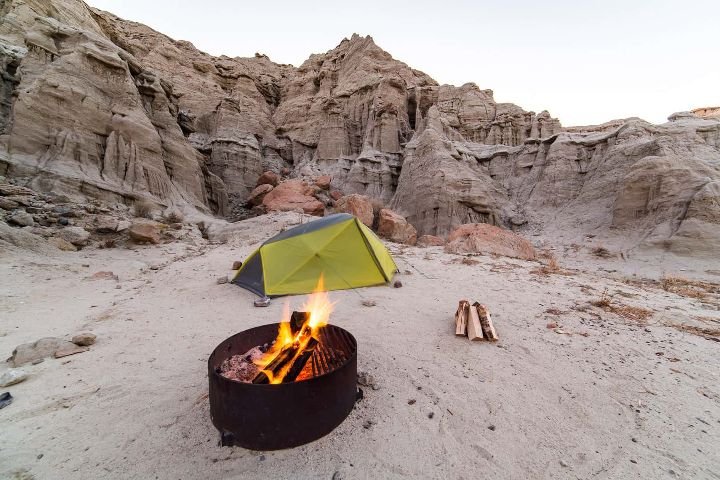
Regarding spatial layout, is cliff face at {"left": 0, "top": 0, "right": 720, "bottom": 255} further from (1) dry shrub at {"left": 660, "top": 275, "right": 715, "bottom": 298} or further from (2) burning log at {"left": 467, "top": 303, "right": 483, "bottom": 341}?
(2) burning log at {"left": 467, "top": 303, "right": 483, "bottom": 341}

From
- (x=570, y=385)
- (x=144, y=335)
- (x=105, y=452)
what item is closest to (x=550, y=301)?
(x=570, y=385)

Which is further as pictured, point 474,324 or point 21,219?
point 21,219

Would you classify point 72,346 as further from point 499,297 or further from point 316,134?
point 316,134

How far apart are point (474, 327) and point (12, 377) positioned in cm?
577

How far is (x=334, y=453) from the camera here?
240 centimetres

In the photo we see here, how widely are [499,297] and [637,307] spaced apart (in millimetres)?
2539

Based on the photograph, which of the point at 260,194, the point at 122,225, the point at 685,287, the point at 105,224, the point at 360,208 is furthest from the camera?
the point at 260,194

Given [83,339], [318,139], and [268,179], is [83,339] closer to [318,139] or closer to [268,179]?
[268,179]

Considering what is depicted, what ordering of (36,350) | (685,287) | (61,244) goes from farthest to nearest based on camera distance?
(61,244) < (685,287) < (36,350)

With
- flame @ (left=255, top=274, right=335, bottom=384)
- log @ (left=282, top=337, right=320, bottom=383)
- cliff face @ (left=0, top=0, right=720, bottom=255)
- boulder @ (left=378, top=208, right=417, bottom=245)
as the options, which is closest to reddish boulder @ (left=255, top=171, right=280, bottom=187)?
cliff face @ (left=0, top=0, right=720, bottom=255)

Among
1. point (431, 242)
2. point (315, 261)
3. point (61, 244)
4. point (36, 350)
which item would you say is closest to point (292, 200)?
point (431, 242)

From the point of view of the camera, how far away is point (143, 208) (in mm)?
13844

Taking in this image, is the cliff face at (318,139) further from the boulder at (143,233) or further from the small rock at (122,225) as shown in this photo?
the boulder at (143,233)

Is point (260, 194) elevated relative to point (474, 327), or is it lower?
elevated
